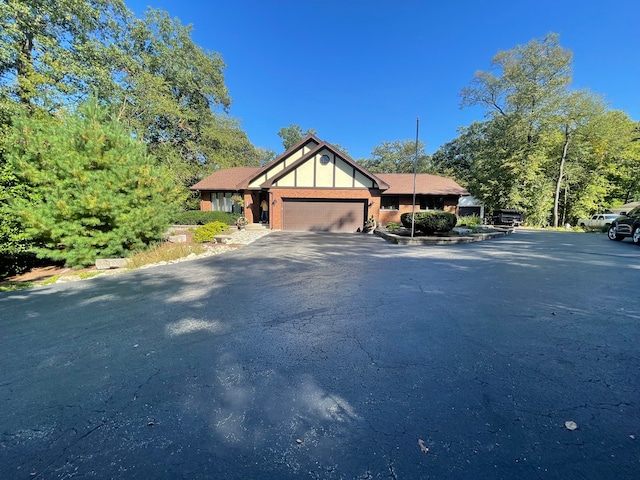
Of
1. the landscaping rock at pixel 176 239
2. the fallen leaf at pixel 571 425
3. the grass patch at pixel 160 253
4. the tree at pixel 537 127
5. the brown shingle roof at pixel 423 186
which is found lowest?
the fallen leaf at pixel 571 425

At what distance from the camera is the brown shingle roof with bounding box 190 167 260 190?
2297cm

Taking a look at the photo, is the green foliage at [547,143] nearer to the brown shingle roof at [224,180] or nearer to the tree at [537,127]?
the tree at [537,127]

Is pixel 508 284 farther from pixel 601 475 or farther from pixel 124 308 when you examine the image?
pixel 124 308

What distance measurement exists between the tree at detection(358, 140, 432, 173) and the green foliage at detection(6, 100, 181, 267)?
3935cm

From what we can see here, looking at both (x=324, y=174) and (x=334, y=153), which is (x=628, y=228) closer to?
(x=334, y=153)

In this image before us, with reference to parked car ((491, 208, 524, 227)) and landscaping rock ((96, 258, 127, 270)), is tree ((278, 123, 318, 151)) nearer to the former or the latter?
parked car ((491, 208, 524, 227))

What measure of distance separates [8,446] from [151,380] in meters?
0.93

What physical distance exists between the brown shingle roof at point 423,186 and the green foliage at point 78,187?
1697cm

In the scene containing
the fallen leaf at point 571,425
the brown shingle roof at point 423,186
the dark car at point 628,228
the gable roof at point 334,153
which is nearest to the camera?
the fallen leaf at point 571,425

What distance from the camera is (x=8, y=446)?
6.33 feet

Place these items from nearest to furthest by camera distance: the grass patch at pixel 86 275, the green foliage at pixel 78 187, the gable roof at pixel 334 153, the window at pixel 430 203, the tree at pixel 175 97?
the grass patch at pixel 86 275
the green foliage at pixel 78 187
the gable roof at pixel 334 153
the tree at pixel 175 97
the window at pixel 430 203

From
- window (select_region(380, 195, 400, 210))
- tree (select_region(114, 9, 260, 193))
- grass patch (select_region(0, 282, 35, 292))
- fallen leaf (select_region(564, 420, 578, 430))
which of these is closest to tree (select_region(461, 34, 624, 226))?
window (select_region(380, 195, 400, 210))

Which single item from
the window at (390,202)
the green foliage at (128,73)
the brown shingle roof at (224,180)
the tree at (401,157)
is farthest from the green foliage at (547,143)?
the green foliage at (128,73)

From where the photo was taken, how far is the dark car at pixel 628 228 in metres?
11.9
